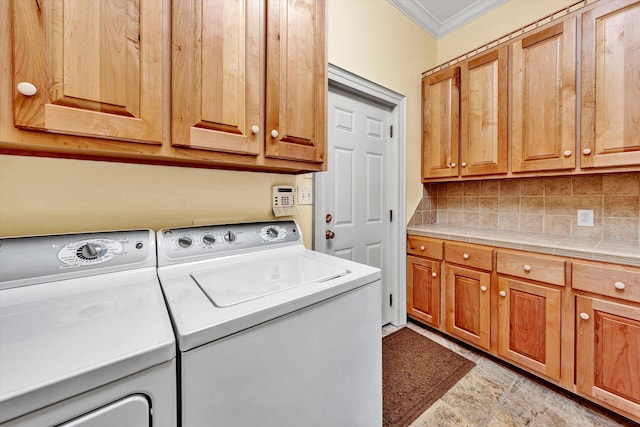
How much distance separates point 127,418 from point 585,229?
2.67 m

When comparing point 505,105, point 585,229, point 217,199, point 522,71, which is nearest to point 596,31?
point 522,71

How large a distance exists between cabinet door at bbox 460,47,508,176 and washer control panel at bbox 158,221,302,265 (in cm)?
161

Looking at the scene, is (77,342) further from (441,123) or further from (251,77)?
(441,123)

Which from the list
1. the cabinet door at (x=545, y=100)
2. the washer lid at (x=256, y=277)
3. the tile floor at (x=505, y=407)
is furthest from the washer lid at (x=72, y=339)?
the cabinet door at (x=545, y=100)

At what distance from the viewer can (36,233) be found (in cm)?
96

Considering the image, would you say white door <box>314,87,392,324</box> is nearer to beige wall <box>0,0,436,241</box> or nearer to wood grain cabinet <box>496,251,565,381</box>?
beige wall <box>0,0,436,241</box>

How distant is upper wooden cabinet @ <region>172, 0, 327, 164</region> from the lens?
95 centimetres

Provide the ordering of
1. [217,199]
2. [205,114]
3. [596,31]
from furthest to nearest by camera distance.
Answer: [596,31] < [217,199] < [205,114]

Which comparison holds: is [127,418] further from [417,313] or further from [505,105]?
[505,105]

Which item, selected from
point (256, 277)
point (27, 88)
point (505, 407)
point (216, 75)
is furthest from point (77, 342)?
point (505, 407)

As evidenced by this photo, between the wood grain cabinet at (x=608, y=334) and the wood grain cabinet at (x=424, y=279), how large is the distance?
84cm

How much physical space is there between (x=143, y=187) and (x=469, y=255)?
2.09m

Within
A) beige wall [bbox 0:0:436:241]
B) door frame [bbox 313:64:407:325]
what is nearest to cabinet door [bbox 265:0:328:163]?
beige wall [bbox 0:0:436:241]

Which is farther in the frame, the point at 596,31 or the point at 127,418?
the point at 596,31
